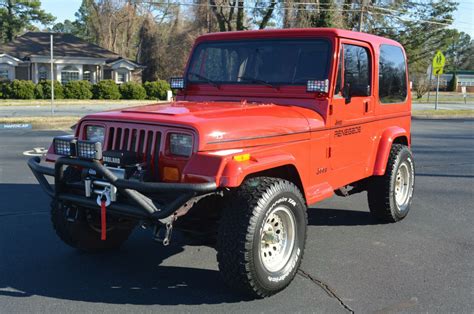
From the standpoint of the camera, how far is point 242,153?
3.77 meters

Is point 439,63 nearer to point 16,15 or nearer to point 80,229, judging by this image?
point 80,229

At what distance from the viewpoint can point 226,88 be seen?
5.23 m

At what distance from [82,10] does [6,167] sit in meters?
84.2

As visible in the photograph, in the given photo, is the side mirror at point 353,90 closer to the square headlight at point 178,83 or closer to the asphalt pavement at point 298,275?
the asphalt pavement at point 298,275

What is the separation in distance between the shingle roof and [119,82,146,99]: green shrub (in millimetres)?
8989

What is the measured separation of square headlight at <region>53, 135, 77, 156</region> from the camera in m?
3.92

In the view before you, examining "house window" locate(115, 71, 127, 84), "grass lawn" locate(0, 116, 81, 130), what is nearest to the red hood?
"grass lawn" locate(0, 116, 81, 130)

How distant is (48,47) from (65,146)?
4515 cm

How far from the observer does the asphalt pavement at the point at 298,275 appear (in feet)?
12.7

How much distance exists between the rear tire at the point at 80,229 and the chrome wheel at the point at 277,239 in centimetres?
114

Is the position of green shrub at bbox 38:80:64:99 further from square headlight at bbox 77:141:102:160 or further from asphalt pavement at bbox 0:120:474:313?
square headlight at bbox 77:141:102:160

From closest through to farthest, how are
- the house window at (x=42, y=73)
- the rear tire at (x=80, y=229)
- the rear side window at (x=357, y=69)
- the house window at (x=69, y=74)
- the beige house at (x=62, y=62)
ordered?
the rear tire at (x=80, y=229)
the rear side window at (x=357, y=69)
the beige house at (x=62, y=62)
the house window at (x=42, y=73)
the house window at (x=69, y=74)

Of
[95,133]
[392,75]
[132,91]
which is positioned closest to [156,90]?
[132,91]

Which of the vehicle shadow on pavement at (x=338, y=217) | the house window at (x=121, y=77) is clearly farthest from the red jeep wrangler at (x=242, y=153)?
the house window at (x=121, y=77)
